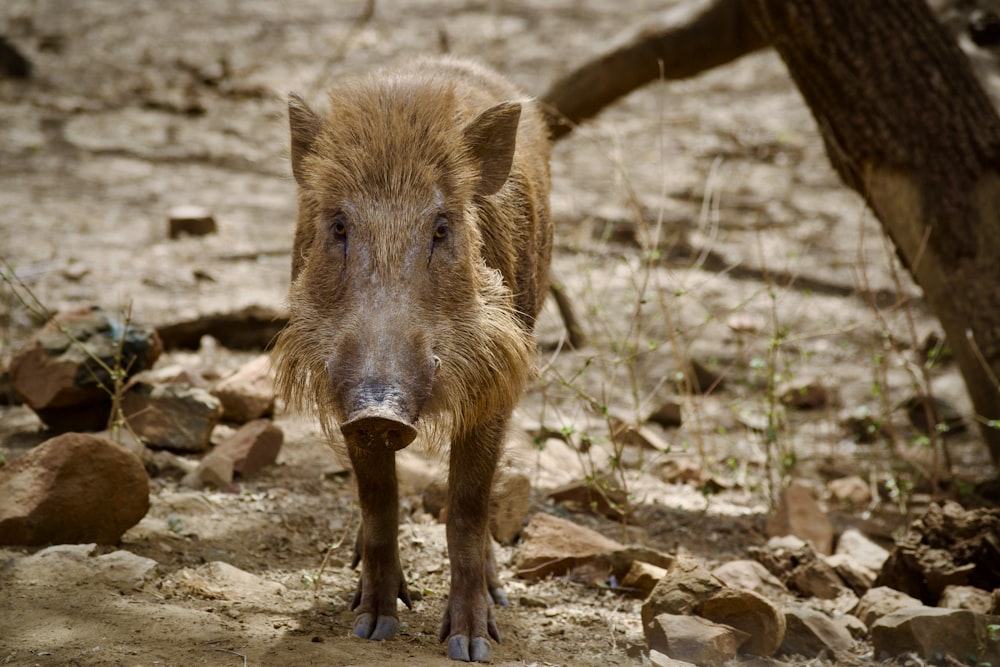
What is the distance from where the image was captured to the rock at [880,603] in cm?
377

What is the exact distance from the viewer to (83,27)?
11.8m

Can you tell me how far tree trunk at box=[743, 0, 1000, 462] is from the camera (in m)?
5.09

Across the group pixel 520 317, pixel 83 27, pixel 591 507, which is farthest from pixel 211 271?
pixel 83 27

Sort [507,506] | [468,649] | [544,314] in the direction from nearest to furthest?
[468,649] → [507,506] → [544,314]

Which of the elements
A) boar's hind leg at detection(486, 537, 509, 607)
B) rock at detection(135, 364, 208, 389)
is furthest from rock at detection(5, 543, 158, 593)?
rock at detection(135, 364, 208, 389)

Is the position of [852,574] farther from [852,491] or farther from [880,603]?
[852,491]

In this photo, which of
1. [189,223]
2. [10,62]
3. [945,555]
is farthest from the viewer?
[10,62]

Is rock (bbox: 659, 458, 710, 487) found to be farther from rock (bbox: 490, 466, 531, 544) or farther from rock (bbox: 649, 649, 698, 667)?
rock (bbox: 649, 649, 698, 667)

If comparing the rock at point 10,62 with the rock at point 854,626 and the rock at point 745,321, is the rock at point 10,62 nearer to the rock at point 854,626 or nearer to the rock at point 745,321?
the rock at point 745,321

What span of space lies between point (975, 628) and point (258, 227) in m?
5.85

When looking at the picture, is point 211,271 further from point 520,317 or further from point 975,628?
point 975,628

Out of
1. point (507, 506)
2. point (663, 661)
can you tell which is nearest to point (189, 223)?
point (507, 506)

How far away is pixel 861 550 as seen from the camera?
464 centimetres

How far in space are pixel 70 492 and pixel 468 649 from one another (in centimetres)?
138
